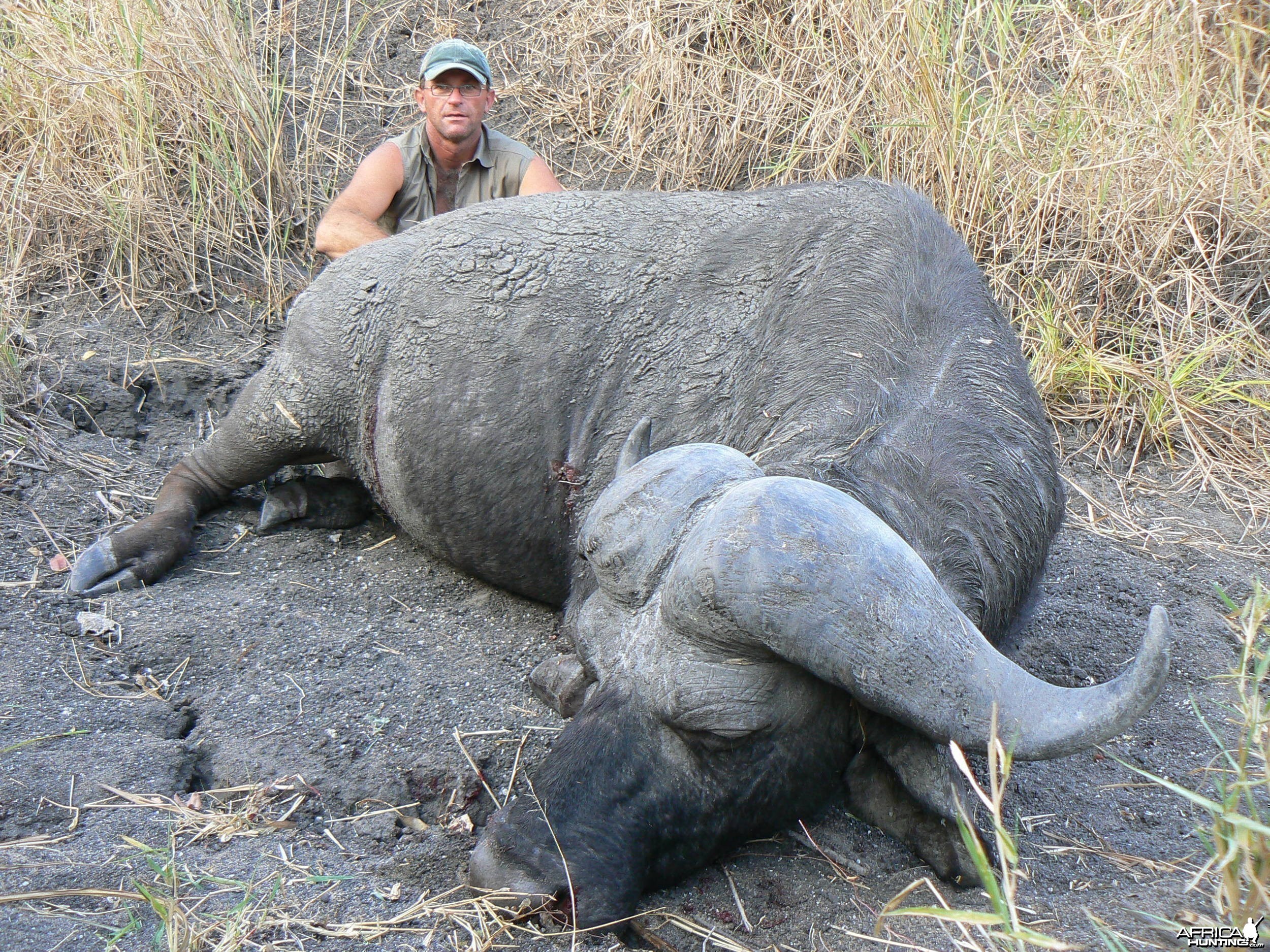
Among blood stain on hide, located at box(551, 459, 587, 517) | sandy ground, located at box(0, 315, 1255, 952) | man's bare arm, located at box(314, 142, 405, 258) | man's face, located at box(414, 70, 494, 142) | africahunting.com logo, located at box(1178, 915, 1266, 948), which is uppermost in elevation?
man's face, located at box(414, 70, 494, 142)

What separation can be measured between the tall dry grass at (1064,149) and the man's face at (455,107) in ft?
3.35

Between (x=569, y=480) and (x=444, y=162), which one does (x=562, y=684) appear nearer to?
(x=569, y=480)

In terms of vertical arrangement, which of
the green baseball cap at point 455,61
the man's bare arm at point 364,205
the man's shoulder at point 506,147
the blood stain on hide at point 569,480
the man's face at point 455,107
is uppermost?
the green baseball cap at point 455,61

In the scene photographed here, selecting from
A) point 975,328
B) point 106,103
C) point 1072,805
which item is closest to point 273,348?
point 106,103

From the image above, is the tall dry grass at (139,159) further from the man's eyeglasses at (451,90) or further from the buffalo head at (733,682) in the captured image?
the buffalo head at (733,682)

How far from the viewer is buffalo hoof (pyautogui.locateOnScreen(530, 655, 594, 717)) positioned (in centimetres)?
261

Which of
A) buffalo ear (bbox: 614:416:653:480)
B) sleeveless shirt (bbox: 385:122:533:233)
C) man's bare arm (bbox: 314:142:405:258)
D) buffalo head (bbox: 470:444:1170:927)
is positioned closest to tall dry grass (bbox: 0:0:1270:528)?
man's bare arm (bbox: 314:142:405:258)

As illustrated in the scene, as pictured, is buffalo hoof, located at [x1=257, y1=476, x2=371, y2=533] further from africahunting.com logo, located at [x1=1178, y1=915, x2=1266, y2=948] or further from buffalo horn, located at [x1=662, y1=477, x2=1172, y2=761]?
africahunting.com logo, located at [x1=1178, y1=915, x2=1266, y2=948]

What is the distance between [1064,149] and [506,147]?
269 cm

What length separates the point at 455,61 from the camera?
17.7 ft

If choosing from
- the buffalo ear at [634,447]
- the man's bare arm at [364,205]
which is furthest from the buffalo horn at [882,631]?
the man's bare arm at [364,205]

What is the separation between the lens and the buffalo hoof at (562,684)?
2.61 meters

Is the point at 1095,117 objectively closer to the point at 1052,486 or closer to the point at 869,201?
the point at 869,201

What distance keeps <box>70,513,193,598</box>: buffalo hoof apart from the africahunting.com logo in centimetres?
316
